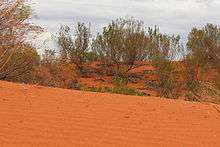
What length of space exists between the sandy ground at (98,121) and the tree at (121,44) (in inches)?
732

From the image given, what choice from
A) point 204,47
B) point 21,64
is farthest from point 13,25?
point 204,47

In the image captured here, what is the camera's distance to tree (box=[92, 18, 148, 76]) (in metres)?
27.5

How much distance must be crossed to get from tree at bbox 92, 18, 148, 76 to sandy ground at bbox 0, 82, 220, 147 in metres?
18.6

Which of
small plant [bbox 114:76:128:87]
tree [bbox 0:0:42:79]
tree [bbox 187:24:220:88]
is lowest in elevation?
small plant [bbox 114:76:128:87]

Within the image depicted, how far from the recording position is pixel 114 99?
8.65 m

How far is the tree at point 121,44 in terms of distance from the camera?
27.5 metres

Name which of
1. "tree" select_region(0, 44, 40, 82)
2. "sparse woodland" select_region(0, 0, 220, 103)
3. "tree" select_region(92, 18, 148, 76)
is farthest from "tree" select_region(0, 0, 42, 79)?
"tree" select_region(92, 18, 148, 76)

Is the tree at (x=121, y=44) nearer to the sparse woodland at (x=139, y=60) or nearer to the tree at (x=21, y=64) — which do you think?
the sparse woodland at (x=139, y=60)

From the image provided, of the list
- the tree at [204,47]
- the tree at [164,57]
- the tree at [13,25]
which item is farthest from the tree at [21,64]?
the tree at [204,47]

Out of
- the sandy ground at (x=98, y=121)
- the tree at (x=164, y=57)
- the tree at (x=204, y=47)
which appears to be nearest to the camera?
the sandy ground at (x=98, y=121)

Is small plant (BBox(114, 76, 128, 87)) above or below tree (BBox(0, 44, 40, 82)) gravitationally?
below

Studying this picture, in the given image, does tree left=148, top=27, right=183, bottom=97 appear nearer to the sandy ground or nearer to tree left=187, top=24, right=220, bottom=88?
tree left=187, top=24, right=220, bottom=88

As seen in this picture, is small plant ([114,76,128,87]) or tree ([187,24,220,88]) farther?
tree ([187,24,220,88])

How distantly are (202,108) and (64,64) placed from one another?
14.9 m
